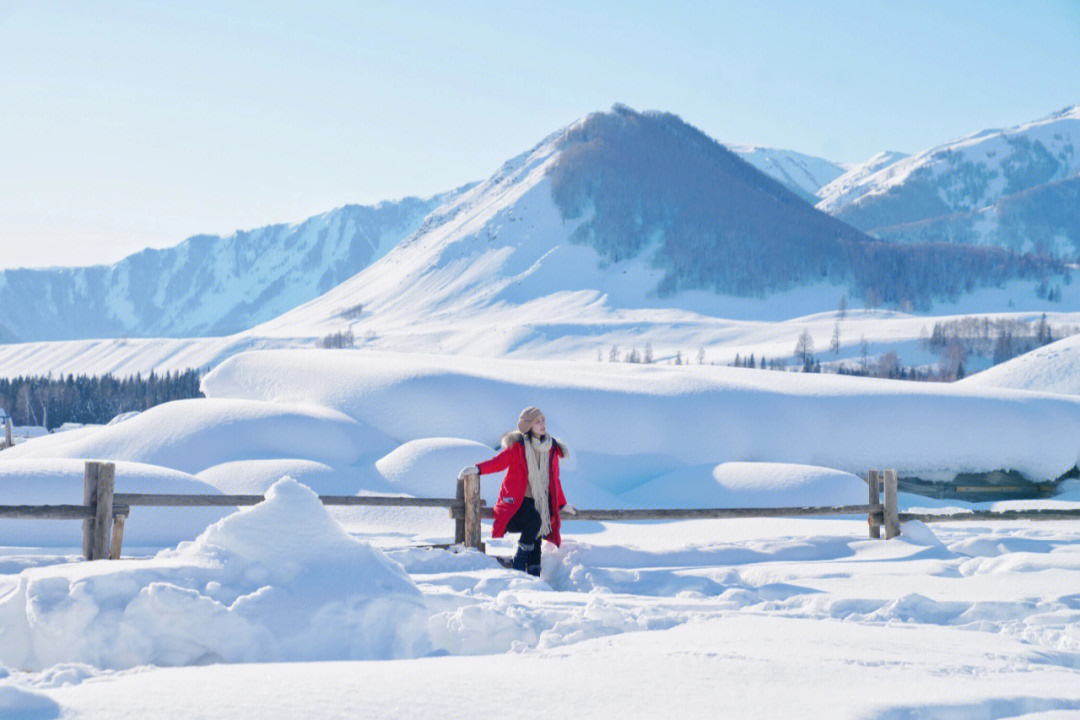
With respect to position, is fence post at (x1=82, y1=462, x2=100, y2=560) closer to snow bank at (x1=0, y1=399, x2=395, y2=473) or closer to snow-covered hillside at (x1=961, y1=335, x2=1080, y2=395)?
snow bank at (x1=0, y1=399, x2=395, y2=473)

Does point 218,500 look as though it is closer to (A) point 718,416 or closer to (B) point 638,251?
(A) point 718,416

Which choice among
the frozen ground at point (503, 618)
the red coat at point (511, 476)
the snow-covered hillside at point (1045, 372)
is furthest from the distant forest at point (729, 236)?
the red coat at point (511, 476)

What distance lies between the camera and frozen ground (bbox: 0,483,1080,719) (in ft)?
13.5

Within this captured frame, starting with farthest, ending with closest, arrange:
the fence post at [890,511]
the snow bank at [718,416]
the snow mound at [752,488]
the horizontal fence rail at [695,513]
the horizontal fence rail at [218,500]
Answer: the snow bank at [718,416]
the snow mound at [752,488]
the fence post at [890,511]
the horizontal fence rail at [695,513]
the horizontal fence rail at [218,500]

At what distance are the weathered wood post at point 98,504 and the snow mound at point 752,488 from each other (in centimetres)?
1276

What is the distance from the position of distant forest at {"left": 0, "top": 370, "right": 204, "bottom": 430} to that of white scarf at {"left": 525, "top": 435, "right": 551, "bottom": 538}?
86759mm

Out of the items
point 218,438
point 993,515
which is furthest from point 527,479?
point 218,438

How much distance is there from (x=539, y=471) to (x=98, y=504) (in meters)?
A: 4.06

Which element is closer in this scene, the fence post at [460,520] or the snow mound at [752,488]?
the fence post at [460,520]

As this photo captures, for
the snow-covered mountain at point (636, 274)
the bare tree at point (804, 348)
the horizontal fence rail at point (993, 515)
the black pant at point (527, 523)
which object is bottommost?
the horizontal fence rail at point (993, 515)

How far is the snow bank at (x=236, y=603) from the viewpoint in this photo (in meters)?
4.86

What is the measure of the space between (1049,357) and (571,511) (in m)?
31.4

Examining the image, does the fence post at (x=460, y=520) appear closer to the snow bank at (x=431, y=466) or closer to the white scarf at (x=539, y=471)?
the white scarf at (x=539, y=471)

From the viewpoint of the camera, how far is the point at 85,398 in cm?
9206
